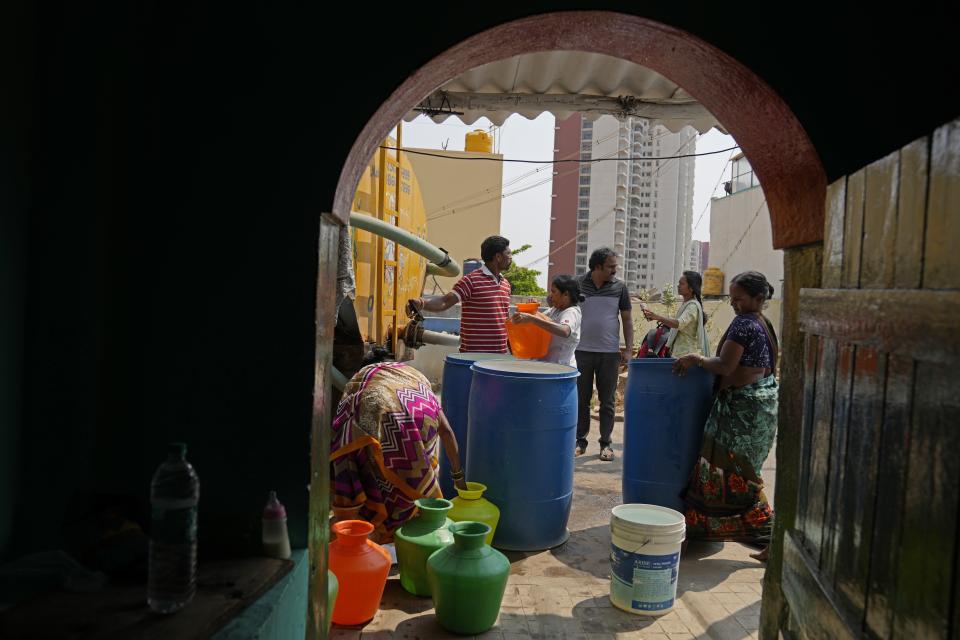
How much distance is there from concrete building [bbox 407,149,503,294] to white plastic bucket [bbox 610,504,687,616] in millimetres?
31854

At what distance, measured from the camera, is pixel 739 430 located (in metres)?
3.85

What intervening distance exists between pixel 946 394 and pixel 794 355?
4.04ft

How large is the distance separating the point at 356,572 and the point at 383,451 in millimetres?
598

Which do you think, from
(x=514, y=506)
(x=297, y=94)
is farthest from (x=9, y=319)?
(x=514, y=506)

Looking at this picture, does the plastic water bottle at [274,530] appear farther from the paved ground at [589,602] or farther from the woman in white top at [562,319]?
the woman in white top at [562,319]

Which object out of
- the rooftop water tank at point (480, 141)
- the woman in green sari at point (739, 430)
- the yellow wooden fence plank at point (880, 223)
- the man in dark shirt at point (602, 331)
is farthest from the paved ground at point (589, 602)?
the rooftop water tank at point (480, 141)

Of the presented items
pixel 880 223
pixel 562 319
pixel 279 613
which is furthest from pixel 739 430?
pixel 279 613

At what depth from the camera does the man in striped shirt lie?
484cm

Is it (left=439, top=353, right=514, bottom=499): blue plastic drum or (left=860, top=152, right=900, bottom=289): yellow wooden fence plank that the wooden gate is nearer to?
(left=860, top=152, right=900, bottom=289): yellow wooden fence plank

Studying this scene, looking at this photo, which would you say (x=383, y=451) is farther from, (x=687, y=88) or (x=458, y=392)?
(x=687, y=88)

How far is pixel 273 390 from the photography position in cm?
191

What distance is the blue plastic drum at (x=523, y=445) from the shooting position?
374 cm

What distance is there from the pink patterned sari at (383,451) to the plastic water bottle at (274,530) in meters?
1.32

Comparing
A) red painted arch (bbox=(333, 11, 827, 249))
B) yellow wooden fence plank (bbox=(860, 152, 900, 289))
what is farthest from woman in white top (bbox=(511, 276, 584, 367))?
yellow wooden fence plank (bbox=(860, 152, 900, 289))
